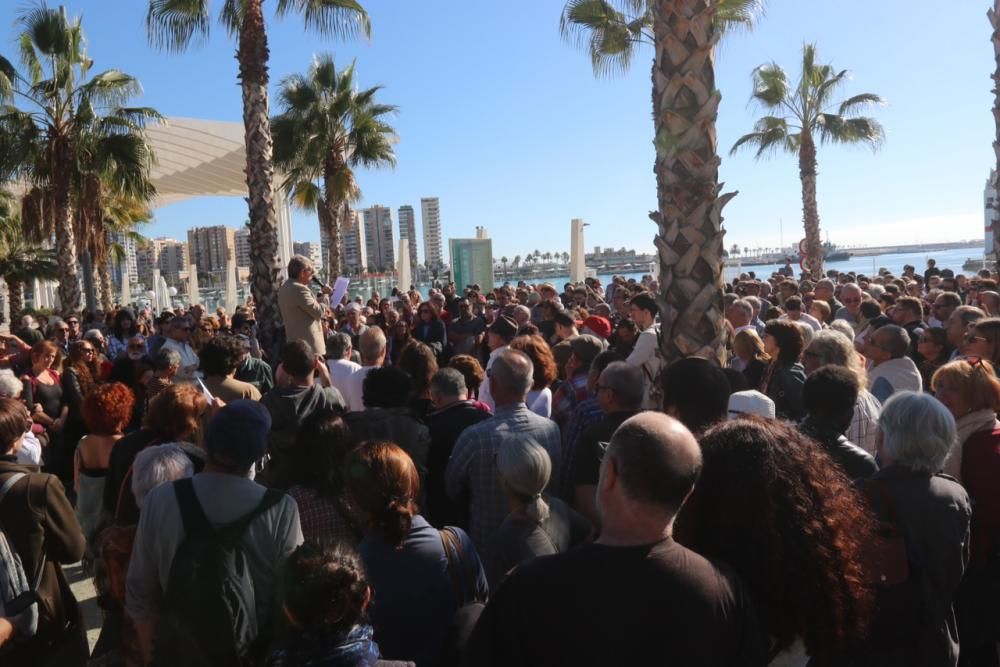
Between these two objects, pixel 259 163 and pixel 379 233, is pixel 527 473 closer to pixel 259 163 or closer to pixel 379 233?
pixel 259 163

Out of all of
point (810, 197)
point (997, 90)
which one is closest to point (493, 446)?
point (997, 90)

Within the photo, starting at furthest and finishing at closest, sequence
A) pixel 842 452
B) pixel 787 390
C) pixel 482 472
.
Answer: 1. pixel 787 390
2. pixel 482 472
3. pixel 842 452

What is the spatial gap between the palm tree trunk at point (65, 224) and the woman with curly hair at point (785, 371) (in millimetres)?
15918

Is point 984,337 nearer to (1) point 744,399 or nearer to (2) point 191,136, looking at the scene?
(1) point 744,399

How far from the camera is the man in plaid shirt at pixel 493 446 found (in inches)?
150

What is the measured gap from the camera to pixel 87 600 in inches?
215

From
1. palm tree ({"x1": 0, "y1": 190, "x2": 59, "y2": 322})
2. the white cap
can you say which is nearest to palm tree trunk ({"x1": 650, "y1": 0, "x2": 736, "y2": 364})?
the white cap

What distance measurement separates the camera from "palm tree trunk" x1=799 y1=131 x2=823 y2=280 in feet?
82.0

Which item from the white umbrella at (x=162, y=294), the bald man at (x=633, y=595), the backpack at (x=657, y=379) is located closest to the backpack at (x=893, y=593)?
the bald man at (x=633, y=595)

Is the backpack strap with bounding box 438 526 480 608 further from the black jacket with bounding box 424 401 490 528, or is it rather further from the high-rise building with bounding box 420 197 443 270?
the high-rise building with bounding box 420 197 443 270

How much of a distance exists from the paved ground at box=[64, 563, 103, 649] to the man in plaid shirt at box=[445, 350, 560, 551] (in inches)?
108

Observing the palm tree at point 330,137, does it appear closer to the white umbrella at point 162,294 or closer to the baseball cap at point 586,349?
the white umbrella at point 162,294

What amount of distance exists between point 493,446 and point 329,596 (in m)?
1.68

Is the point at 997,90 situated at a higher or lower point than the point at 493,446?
higher
